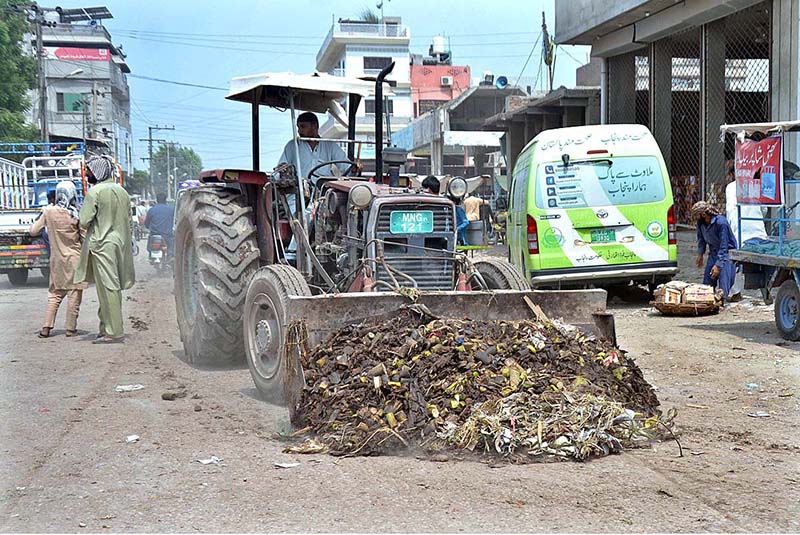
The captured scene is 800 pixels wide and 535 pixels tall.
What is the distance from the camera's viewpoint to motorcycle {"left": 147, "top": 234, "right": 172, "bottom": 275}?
21.7m

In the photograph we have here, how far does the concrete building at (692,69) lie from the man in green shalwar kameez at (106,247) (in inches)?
386

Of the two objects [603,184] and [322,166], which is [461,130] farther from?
[322,166]

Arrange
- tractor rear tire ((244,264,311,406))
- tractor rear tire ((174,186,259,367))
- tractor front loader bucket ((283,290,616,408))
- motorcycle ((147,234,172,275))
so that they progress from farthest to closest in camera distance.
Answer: motorcycle ((147,234,172,275)), tractor rear tire ((174,186,259,367)), tractor rear tire ((244,264,311,406)), tractor front loader bucket ((283,290,616,408))

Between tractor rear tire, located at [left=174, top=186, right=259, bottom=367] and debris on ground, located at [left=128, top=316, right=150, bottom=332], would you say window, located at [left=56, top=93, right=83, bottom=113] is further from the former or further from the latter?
tractor rear tire, located at [left=174, top=186, right=259, bottom=367]

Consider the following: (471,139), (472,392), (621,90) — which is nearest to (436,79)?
(471,139)

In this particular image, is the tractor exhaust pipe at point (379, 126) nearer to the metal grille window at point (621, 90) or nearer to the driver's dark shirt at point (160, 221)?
the driver's dark shirt at point (160, 221)

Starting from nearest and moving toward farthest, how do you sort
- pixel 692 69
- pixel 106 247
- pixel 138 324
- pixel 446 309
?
pixel 446 309
pixel 106 247
pixel 138 324
pixel 692 69

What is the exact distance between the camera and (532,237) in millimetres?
12703

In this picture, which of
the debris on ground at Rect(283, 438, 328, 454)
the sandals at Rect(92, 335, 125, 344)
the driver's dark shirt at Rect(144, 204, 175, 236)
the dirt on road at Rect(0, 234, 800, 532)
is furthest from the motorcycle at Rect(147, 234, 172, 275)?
the debris on ground at Rect(283, 438, 328, 454)

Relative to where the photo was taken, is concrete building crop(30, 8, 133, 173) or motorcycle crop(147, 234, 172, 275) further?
concrete building crop(30, 8, 133, 173)

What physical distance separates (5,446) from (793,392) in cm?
579

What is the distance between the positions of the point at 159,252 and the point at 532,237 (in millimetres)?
11930

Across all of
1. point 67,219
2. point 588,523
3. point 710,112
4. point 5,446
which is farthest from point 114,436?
point 710,112

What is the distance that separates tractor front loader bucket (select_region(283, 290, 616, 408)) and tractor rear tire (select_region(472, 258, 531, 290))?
1062mm
